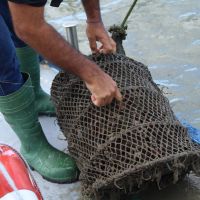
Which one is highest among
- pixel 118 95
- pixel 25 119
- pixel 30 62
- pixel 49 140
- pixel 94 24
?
pixel 94 24

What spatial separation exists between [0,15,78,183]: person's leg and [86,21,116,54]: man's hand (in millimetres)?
413

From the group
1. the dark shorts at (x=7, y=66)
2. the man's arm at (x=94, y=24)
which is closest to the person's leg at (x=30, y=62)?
the dark shorts at (x=7, y=66)

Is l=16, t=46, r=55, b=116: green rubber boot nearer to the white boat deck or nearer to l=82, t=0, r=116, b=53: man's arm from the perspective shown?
the white boat deck

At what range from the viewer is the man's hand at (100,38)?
2.47 metres

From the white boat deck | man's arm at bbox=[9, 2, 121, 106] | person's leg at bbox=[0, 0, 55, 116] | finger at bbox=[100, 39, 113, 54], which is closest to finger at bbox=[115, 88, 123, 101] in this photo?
man's arm at bbox=[9, 2, 121, 106]

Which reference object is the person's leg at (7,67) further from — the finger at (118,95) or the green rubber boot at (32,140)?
the finger at (118,95)

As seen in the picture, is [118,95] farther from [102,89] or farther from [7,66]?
[7,66]

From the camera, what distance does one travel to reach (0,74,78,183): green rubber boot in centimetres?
241

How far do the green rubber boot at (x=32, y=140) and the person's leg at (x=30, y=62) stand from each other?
32 cm

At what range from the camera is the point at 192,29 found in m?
4.09

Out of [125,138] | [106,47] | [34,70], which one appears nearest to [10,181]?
[125,138]

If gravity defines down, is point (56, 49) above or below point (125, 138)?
above

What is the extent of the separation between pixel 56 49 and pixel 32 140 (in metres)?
0.76

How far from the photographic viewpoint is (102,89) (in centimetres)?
204
